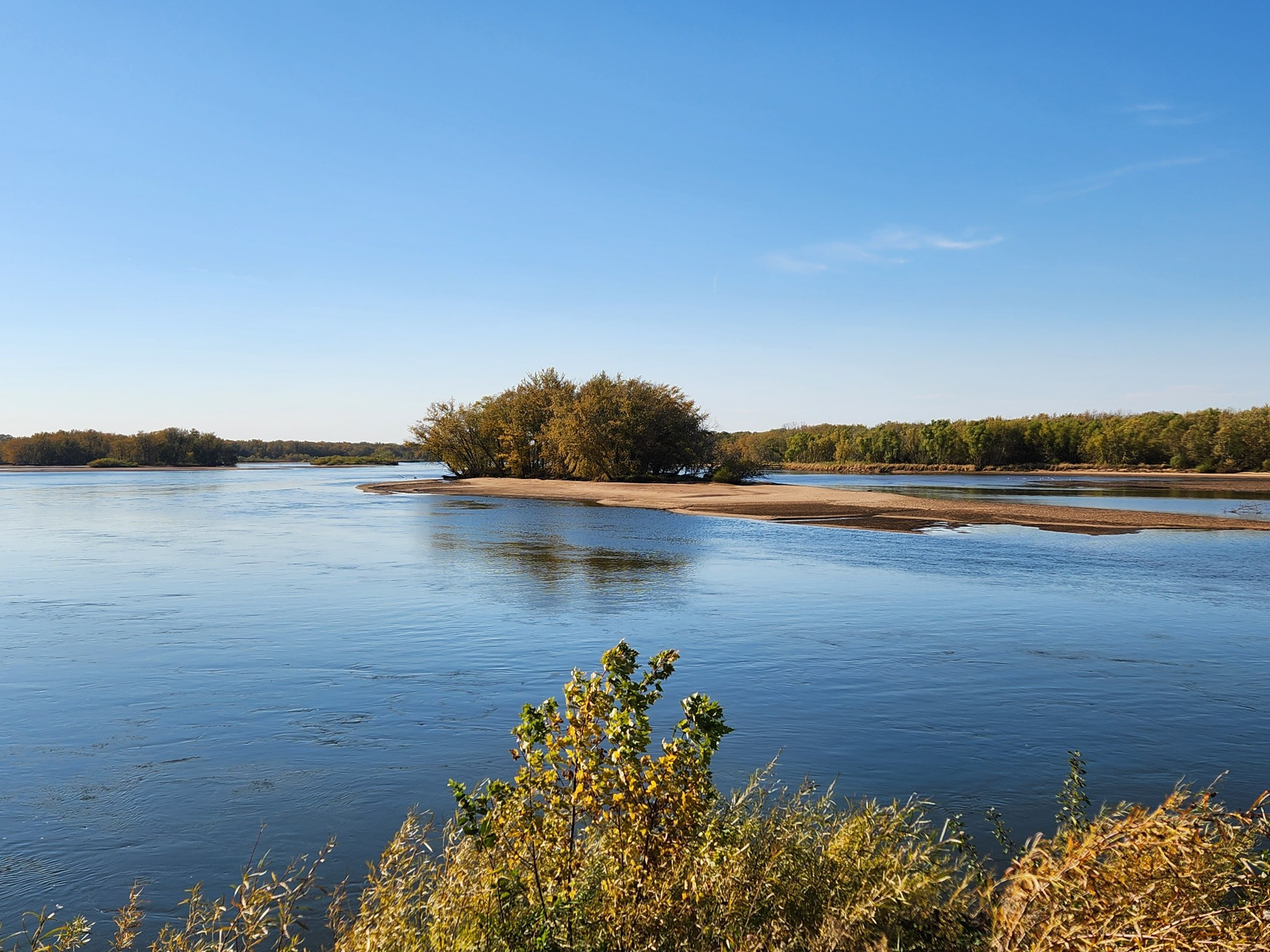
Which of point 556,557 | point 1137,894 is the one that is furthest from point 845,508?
point 1137,894

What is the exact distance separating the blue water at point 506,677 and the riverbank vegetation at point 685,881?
1.89 meters

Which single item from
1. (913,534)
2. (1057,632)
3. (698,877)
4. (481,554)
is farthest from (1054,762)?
(913,534)

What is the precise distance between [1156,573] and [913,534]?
1012cm

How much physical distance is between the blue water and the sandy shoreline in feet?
30.0

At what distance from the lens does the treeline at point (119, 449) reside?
398 feet

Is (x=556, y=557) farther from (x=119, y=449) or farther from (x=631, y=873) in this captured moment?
(x=119, y=449)

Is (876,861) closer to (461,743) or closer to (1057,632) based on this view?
(461,743)

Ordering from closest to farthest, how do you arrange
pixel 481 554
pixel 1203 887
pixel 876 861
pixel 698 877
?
pixel 1203 887, pixel 698 877, pixel 876 861, pixel 481 554

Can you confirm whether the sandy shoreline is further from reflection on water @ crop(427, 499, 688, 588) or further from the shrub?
the shrub

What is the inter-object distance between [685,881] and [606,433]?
64.1 meters

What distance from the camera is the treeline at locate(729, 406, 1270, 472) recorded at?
92062 millimetres

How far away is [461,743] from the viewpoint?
8.27m

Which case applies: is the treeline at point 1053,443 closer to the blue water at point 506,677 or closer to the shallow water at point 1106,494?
the shallow water at point 1106,494

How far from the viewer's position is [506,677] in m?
10.8
